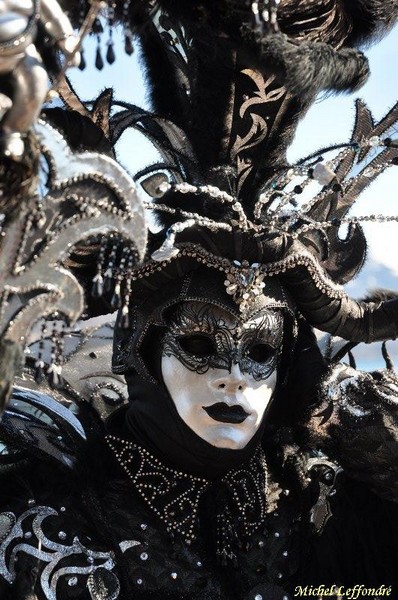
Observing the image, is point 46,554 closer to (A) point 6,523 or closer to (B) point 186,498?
(A) point 6,523

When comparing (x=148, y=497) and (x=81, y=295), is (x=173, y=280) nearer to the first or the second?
(x=148, y=497)

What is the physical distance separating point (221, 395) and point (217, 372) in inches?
2.3

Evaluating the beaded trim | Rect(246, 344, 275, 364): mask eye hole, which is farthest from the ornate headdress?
the beaded trim

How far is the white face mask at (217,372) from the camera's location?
2.73 m

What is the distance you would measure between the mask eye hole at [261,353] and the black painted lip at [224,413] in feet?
0.49

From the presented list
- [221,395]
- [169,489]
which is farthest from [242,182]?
[169,489]

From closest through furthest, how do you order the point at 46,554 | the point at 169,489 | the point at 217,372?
the point at 46,554 < the point at 217,372 < the point at 169,489

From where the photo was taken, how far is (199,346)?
9.09 ft

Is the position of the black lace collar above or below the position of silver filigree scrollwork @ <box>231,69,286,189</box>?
below

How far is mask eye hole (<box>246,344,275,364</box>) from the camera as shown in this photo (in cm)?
280

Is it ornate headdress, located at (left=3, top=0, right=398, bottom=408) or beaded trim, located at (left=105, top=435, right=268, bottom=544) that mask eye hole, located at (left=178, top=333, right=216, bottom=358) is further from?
beaded trim, located at (left=105, top=435, right=268, bottom=544)

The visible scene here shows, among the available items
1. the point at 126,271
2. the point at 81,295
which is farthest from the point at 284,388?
the point at 81,295

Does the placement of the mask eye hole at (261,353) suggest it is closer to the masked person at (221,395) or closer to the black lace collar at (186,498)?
the masked person at (221,395)

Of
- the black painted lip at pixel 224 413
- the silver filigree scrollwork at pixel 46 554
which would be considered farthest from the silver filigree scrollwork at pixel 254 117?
the silver filigree scrollwork at pixel 46 554
